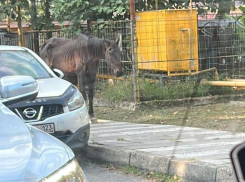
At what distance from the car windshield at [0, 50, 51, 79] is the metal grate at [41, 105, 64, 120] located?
3.55 feet

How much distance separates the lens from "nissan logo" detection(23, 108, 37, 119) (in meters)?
6.43

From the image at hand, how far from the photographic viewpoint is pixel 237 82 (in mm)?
11086

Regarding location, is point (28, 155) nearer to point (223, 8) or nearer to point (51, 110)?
point (51, 110)

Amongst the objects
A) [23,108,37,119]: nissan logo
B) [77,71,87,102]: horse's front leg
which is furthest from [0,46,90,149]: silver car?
[77,71,87,102]: horse's front leg

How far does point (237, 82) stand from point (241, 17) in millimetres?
1417

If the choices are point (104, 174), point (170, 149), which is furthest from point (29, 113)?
point (170, 149)

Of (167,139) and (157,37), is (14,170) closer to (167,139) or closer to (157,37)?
(167,139)

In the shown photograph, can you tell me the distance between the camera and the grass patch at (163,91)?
11.5m

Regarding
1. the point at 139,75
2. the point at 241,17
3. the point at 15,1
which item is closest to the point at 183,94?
the point at 139,75

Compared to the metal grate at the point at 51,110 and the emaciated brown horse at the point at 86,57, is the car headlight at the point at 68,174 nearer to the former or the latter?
the metal grate at the point at 51,110

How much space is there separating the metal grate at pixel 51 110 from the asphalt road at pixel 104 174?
2.92 feet

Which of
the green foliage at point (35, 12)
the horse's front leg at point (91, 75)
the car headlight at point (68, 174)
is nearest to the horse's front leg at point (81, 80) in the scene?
the horse's front leg at point (91, 75)

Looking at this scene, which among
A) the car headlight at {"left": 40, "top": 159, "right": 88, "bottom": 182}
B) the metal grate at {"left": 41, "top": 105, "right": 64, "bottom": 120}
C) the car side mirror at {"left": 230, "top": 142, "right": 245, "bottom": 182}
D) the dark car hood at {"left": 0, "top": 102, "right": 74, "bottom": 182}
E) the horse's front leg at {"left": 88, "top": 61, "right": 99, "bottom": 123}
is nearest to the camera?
the car side mirror at {"left": 230, "top": 142, "right": 245, "bottom": 182}

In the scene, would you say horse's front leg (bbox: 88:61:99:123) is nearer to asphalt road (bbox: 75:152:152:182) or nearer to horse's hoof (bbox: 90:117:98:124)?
horse's hoof (bbox: 90:117:98:124)
